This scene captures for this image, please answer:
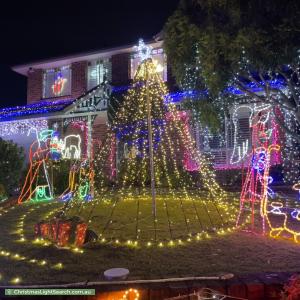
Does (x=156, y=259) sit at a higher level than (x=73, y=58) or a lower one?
lower

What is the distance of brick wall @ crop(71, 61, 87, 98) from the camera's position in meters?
19.1

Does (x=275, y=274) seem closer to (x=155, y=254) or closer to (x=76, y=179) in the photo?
(x=155, y=254)

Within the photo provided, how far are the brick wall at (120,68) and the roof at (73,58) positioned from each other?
0.24m

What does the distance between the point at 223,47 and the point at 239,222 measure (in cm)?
360

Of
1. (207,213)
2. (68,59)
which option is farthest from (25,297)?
(68,59)

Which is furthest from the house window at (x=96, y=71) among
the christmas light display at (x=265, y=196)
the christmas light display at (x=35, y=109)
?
the christmas light display at (x=265, y=196)

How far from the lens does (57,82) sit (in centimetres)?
1983

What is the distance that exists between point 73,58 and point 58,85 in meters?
1.66

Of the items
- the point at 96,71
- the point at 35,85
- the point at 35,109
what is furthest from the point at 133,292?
the point at 35,85

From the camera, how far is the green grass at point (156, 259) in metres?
4.78

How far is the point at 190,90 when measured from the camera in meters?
9.22

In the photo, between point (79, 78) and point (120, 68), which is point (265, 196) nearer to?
point (120, 68)

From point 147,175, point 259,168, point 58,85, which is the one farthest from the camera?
point 58,85

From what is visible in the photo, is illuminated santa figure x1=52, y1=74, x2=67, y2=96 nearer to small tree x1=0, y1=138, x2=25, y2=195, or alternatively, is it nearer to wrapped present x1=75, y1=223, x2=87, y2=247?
small tree x1=0, y1=138, x2=25, y2=195
